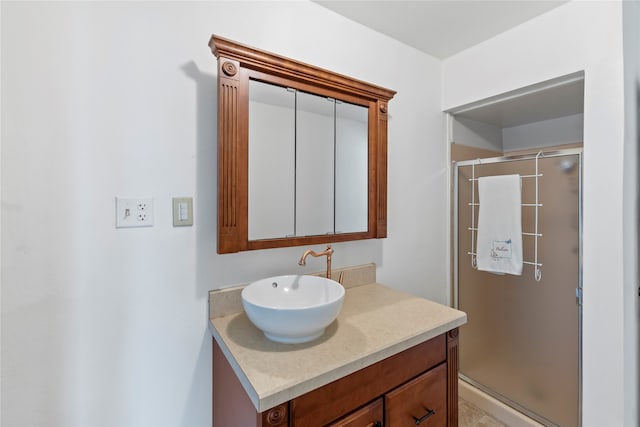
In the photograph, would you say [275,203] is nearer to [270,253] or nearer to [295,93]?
[270,253]

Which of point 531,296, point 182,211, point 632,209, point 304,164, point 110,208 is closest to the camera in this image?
point 632,209

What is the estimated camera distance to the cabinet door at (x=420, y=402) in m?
0.98

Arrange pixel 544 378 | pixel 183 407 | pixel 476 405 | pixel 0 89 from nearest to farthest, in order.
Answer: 1. pixel 0 89
2. pixel 183 407
3. pixel 544 378
4. pixel 476 405

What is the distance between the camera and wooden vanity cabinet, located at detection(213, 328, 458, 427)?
2.64 feet

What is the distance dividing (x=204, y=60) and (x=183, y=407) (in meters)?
1.29

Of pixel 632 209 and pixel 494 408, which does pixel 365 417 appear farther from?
pixel 494 408

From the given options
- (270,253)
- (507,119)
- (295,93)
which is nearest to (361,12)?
(295,93)

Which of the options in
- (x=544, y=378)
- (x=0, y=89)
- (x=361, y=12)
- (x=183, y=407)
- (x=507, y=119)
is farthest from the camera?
(x=507, y=119)

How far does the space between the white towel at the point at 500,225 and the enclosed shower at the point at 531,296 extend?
9cm

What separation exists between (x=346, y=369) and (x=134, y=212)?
844 millimetres

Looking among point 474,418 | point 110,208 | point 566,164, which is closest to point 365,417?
point 110,208

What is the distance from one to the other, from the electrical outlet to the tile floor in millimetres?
1926

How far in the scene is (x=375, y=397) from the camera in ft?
3.08

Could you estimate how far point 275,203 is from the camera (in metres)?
1.25
